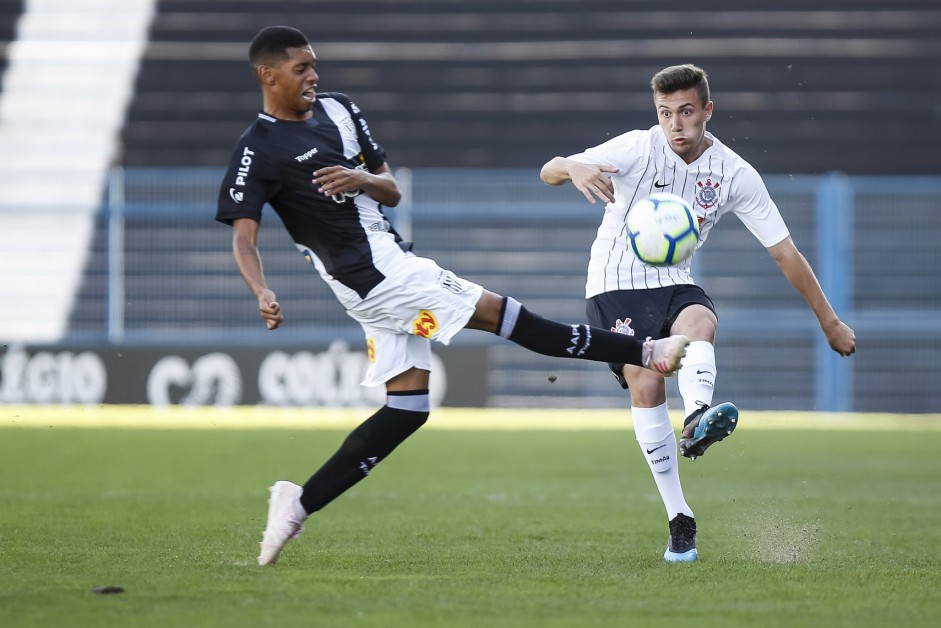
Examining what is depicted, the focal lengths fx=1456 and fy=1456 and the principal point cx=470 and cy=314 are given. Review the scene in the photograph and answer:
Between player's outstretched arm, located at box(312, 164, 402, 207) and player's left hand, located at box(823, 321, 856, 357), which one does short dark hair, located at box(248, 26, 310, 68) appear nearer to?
player's outstretched arm, located at box(312, 164, 402, 207)

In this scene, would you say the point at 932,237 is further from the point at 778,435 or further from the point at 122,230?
the point at 122,230

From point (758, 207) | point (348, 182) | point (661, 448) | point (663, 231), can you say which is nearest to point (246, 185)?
point (348, 182)

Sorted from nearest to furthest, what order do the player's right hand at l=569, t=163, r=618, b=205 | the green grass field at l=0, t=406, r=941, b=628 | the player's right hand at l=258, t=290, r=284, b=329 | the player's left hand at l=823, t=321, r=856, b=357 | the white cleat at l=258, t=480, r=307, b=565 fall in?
1. the green grass field at l=0, t=406, r=941, b=628
2. the player's right hand at l=258, t=290, r=284, b=329
3. the white cleat at l=258, t=480, r=307, b=565
4. the player's right hand at l=569, t=163, r=618, b=205
5. the player's left hand at l=823, t=321, r=856, b=357

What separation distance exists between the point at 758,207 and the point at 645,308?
2.04ft

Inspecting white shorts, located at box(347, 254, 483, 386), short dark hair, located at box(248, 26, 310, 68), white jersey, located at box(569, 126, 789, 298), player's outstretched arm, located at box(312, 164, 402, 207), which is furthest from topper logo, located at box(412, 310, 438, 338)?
short dark hair, located at box(248, 26, 310, 68)

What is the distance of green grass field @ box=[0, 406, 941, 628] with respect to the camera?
14.3 feet

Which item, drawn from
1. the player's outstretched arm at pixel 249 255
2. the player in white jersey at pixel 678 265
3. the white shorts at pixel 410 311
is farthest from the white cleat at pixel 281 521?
the player in white jersey at pixel 678 265

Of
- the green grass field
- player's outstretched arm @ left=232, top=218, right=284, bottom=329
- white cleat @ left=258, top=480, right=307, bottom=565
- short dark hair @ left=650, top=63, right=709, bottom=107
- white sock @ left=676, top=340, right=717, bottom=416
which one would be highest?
short dark hair @ left=650, top=63, right=709, bottom=107

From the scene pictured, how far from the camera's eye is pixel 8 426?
14242mm

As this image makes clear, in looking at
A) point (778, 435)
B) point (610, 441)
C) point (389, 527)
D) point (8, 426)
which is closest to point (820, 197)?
point (778, 435)

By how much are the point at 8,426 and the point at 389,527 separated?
8.66 metres

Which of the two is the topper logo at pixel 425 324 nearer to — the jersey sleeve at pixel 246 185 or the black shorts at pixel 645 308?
the jersey sleeve at pixel 246 185

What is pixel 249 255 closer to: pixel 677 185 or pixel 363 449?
pixel 363 449

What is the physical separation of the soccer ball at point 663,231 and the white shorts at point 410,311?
644mm
